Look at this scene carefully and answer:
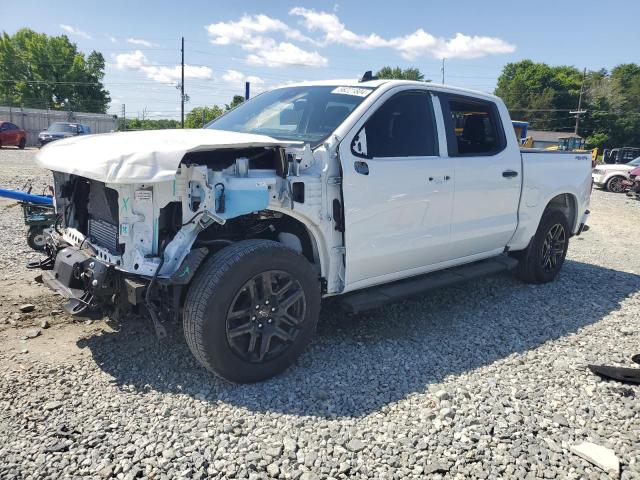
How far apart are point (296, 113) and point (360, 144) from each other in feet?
2.61

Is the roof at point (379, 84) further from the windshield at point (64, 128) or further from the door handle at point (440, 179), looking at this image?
the windshield at point (64, 128)

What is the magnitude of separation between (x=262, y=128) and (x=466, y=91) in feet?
6.52

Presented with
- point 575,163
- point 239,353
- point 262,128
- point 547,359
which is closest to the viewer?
point 239,353

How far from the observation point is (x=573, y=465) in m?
2.71

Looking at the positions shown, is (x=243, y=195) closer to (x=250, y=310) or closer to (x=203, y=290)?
(x=203, y=290)

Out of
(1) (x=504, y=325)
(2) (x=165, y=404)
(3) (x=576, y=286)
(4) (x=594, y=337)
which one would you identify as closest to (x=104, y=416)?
(2) (x=165, y=404)

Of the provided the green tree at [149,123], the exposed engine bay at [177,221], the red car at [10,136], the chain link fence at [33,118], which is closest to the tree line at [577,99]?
the green tree at [149,123]

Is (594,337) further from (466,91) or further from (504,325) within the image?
(466,91)

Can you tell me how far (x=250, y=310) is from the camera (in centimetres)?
329

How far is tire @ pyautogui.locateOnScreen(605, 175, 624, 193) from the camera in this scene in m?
18.9

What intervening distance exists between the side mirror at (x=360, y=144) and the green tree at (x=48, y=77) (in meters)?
65.1

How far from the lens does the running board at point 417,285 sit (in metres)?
3.88

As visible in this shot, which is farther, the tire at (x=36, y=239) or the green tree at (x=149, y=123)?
the green tree at (x=149, y=123)

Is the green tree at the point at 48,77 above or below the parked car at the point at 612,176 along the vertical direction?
above
